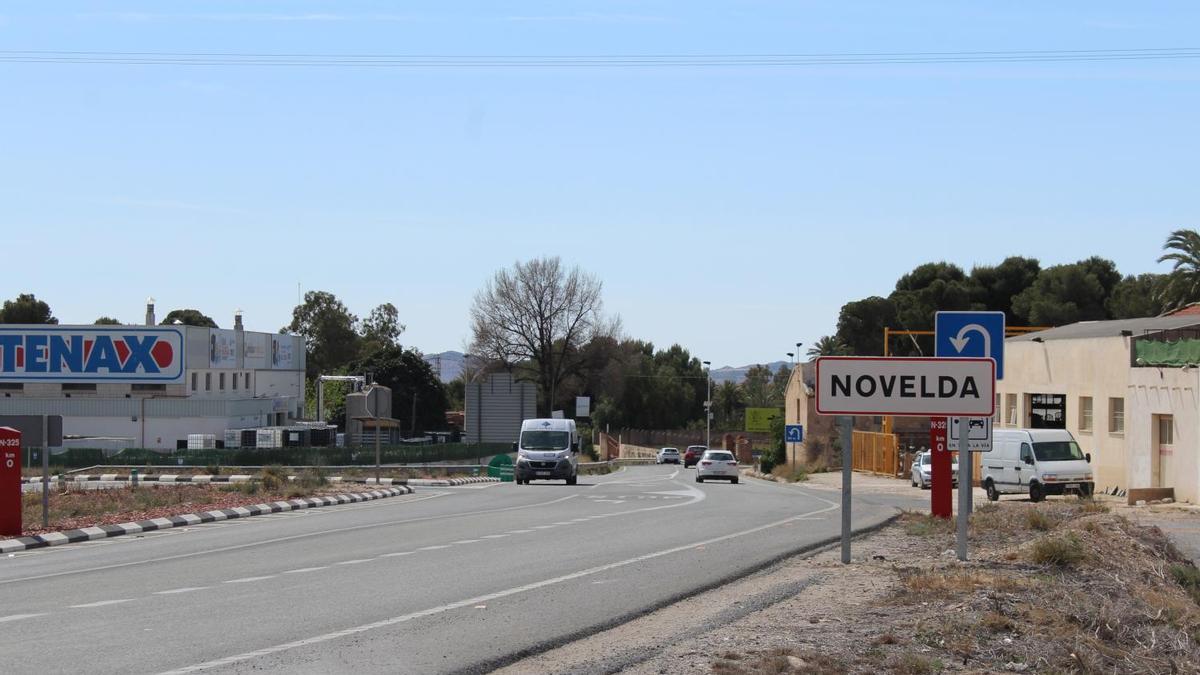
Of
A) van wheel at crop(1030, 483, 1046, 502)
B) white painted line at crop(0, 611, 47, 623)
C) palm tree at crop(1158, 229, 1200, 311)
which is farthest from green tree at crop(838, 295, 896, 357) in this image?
white painted line at crop(0, 611, 47, 623)

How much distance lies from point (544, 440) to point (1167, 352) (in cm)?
2007

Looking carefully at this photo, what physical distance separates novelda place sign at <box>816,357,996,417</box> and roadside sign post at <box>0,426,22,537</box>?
44.9ft

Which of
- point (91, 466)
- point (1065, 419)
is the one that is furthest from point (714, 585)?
point (91, 466)

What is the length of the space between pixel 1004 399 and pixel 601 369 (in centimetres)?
5128

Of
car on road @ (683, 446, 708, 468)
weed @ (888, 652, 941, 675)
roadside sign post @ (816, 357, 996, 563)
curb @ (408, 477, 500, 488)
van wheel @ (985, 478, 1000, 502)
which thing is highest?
roadside sign post @ (816, 357, 996, 563)

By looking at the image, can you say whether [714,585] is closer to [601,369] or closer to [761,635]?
[761,635]

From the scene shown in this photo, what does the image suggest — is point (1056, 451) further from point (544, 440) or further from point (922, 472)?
point (544, 440)

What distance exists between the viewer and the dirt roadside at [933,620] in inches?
374

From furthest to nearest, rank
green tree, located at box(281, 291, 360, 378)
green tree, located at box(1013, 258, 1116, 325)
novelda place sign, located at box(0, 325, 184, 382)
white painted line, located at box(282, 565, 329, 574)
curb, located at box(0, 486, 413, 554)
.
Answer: green tree, located at box(281, 291, 360, 378)
green tree, located at box(1013, 258, 1116, 325)
novelda place sign, located at box(0, 325, 184, 382)
curb, located at box(0, 486, 413, 554)
white painted line, located at box(282, 565, 329, 574)

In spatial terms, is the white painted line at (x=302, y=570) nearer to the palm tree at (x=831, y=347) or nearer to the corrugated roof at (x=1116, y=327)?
the corrugated roof at (x=1116, y=327)

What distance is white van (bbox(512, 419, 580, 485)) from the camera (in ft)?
150

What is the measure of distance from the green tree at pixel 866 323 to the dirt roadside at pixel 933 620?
78989 millimetres

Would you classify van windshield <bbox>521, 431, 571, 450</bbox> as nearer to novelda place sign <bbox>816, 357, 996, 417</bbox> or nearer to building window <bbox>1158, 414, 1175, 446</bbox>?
building window <bbox>1158, 414, 1175, 446</bbox>

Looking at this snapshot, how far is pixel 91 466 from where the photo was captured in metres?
53.6
